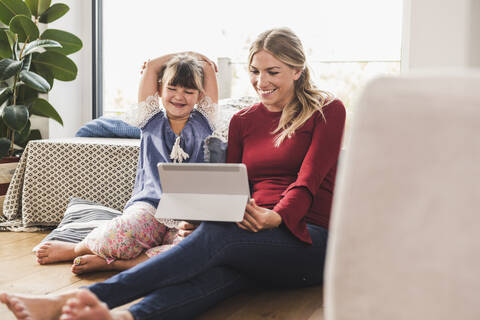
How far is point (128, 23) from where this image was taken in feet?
10.5

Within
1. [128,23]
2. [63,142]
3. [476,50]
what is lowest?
[63,142]

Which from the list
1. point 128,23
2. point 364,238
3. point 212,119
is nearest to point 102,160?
point 212,119

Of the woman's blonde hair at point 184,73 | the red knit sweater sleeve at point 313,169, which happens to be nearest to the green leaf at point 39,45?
the woman's blonde hair at point 184,73

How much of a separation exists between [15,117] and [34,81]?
0.64 ft

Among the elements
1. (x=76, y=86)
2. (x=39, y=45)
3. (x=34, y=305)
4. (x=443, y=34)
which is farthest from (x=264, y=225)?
(x=76, y=86)

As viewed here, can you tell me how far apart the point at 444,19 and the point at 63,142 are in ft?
5.78

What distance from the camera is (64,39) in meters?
2.76

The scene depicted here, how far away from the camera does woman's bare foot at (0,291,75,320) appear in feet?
3.68

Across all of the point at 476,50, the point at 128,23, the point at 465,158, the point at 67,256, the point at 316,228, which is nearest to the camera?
the point at 465,158

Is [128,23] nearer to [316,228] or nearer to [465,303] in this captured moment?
[316,228]

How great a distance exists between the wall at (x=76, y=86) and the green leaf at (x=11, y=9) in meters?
0.36

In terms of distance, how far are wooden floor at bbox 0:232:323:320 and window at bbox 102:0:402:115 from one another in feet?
3.92

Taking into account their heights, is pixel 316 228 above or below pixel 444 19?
below

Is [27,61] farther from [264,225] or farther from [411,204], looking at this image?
[411,204]
